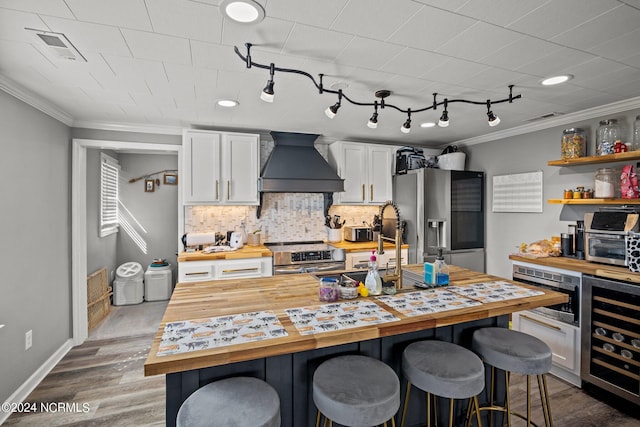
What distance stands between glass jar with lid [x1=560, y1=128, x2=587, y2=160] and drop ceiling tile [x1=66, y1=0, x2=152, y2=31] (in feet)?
11.6

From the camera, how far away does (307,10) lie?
1.38 m

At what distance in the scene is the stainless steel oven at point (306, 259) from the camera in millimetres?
3361

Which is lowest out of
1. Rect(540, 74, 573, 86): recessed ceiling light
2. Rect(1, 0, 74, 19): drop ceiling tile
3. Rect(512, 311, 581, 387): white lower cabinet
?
Rect(512, 311, 581, 387): white lower cabinet

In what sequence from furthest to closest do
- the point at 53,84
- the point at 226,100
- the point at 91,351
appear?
the point at 91,351 → the point at 226,100 → the point at 53,84

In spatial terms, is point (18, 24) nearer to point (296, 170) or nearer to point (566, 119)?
point (296, 170)

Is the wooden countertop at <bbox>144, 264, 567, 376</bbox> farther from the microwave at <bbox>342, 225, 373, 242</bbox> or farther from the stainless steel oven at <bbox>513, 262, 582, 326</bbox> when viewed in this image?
the microwave at <bbox>342, 225, 373, 242</bbox>

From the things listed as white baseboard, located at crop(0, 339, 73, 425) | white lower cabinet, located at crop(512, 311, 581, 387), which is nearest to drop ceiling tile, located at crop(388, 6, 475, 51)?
white lower cabinet, located at crop(512, 311, 581, 387)

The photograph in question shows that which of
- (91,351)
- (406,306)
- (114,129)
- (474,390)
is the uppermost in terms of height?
(114,129)

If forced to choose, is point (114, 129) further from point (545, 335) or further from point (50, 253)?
point (545, 335)

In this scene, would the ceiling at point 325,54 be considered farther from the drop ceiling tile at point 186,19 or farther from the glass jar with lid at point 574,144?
the glass jar with lid at point 574,144

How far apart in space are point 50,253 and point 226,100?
2146 millimetres

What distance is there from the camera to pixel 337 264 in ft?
11.7

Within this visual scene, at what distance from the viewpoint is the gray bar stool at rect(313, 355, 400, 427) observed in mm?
1135

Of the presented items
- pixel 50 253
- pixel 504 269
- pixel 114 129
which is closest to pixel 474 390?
pixel 504 269
